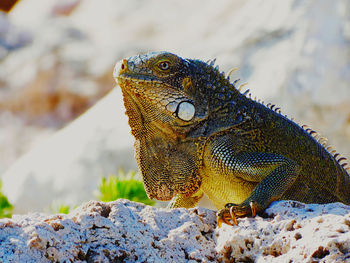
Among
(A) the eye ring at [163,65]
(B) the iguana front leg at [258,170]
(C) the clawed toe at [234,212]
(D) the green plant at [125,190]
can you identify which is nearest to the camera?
(C) the clawed toe at [234,212]

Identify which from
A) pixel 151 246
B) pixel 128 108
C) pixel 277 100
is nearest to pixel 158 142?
pixel 128 108

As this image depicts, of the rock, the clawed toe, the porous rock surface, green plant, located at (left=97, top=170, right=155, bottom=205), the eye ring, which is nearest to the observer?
the porous rock surface

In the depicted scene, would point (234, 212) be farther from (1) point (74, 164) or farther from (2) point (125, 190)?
(1) point (74, 164)

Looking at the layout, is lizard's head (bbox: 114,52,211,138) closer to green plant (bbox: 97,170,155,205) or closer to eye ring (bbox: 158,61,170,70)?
eye ring (bbox: 158,61,170,70)

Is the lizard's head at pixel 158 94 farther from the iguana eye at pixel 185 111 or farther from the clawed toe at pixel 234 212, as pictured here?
the clawed toe at pixel 234 212

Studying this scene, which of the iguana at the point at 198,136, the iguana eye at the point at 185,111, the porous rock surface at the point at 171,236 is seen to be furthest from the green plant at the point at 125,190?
the porous rock surface at the point at 171,236

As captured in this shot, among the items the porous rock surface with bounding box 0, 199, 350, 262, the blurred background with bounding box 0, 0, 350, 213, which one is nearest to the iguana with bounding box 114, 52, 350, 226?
the porous rock surface with bounding box 0, 199, 350, 262

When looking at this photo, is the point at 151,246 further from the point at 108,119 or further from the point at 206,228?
the point at 108,119
